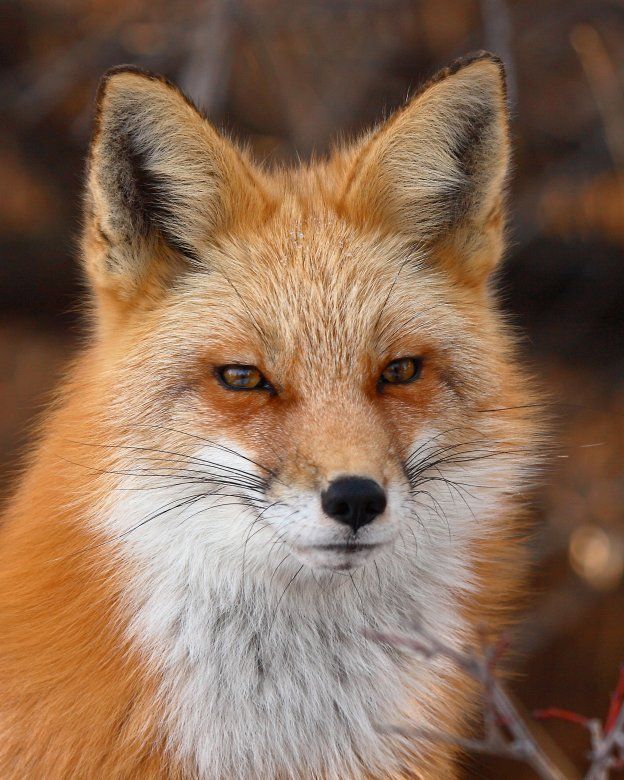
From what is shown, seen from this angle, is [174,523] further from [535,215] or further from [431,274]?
[535,215]

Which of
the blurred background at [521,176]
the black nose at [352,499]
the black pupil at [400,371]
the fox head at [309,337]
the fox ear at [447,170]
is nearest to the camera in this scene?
the black nose at [352,499]

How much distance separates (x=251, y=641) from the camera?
8.19 ft

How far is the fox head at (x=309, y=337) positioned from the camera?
2338 mm

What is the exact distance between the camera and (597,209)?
6.06m

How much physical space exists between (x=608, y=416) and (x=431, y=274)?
375 centimetres

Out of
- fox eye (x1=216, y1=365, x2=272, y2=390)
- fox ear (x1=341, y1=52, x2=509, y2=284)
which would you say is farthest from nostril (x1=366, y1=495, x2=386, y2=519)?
fox ear (x1=341, y1=52, x2=509, y2=284)

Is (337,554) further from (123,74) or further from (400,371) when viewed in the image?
(123,74)

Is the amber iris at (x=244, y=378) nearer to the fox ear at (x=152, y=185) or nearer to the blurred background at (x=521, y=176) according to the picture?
the fox ear at (x=152, y=185)

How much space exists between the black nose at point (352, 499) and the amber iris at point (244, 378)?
0.41 m

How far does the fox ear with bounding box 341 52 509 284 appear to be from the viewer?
2.69 m

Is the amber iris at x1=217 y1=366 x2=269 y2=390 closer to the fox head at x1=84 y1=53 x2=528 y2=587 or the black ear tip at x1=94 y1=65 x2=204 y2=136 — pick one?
the fox head at x1=84 y1=53 x2=528 y2=587

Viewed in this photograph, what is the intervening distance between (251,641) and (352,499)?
59 centimetres

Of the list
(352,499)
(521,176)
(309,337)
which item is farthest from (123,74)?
(521,176)

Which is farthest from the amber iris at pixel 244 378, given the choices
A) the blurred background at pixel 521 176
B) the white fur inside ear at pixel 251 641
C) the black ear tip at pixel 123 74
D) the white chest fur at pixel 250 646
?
the blurred background at pixel 521 176
